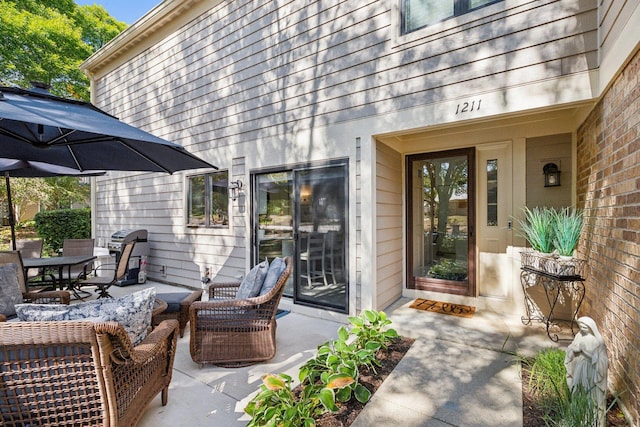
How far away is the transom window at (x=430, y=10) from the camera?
3369 millimetres

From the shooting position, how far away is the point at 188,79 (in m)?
6.24

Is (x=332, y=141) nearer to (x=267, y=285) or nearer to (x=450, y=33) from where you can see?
(x=450, y=33)

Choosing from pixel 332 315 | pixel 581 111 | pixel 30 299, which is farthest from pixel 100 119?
pixel 581 111

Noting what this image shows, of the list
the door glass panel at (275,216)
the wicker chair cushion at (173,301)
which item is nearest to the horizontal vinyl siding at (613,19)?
the door glass panel at (275,216)

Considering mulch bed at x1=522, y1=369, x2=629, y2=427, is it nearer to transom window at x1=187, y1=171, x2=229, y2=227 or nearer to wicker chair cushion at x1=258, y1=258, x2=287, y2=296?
wicker chair cushion at x1=258, y1=258, x2=287, y2=296

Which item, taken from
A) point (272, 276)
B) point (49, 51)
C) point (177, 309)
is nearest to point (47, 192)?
point (49, 51)

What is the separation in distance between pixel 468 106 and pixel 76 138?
→ 432 centimetres

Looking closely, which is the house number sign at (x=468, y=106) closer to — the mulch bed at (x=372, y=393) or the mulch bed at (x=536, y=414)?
the mulch bed at (x=372, y=393)

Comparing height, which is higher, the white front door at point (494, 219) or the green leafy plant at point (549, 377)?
Result: the white front door at point (494, 219)

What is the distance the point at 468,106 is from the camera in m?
3.33

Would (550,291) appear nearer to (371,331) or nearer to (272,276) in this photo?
(371,331)

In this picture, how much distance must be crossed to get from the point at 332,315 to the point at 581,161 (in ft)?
11.6

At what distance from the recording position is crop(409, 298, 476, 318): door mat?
412 centimetres

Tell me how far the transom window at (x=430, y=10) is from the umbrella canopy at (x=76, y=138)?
2900mm
